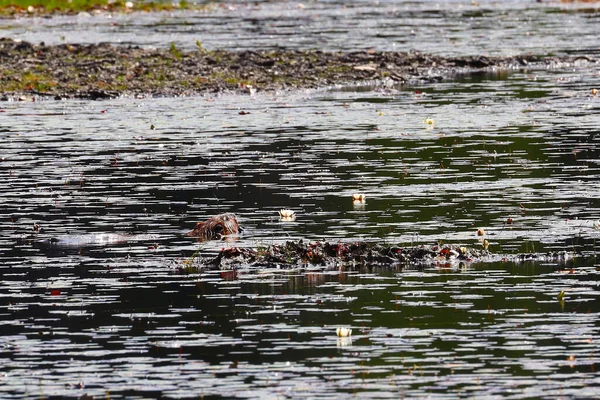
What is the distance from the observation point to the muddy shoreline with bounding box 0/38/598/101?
4444 centimetres

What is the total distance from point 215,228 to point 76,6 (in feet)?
235

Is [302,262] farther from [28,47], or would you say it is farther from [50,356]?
[28,47]

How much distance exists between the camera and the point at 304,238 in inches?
798

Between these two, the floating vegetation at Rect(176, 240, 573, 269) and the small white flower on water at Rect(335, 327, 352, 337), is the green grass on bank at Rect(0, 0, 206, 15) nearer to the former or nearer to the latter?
the floating vegetation at Rect(176, 240, 573, 269)

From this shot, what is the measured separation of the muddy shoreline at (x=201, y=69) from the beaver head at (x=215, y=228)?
75.3 feet

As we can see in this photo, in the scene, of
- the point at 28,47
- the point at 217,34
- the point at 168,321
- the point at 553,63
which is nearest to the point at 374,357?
the point at 168,321

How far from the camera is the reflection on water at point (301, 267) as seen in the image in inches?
532

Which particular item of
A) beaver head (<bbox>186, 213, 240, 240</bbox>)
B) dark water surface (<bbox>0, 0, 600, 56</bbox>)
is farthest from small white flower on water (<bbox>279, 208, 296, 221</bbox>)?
dark water surface (<bbox>0, 0, 600, 56</bbox>)

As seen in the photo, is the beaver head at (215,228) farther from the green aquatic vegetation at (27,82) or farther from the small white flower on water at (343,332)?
the green aquatic vegetation at (27,82)

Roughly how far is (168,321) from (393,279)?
3030 millimetres

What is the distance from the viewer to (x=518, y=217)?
71.2ft

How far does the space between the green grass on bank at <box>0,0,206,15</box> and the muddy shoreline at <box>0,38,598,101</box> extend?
3468 cm

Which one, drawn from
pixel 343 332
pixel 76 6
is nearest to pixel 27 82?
pixel 343 332

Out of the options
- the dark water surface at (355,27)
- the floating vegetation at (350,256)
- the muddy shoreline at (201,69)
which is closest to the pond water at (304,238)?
the floating vegetation at (350,256)
